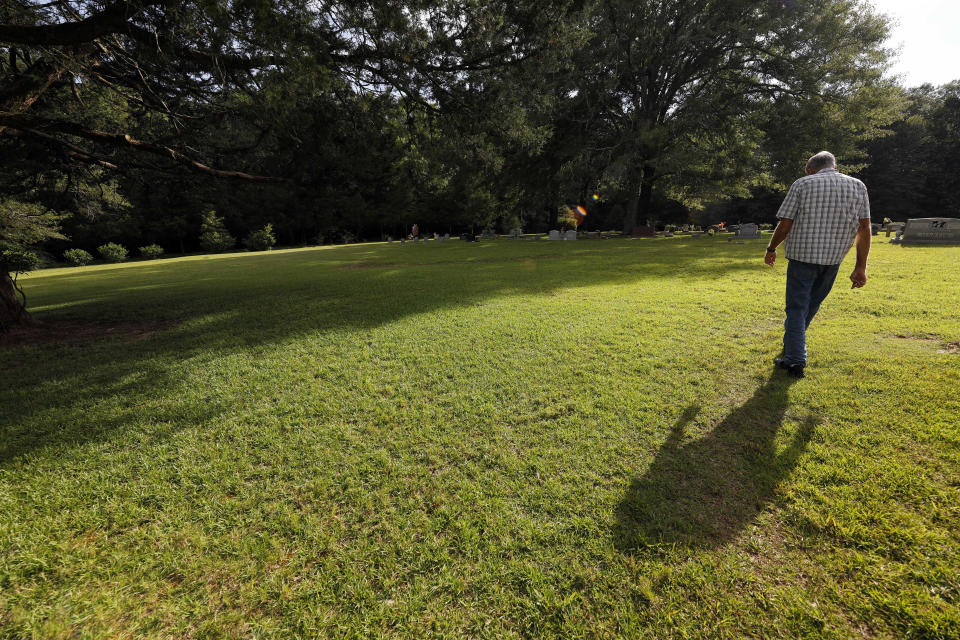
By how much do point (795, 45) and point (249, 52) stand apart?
1015 inches

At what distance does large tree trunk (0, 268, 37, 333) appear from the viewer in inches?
218

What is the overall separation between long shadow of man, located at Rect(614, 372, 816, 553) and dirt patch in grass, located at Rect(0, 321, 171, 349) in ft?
23.7

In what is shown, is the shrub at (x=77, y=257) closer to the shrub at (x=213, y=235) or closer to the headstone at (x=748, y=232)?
the shrub at (x=213, y=235)

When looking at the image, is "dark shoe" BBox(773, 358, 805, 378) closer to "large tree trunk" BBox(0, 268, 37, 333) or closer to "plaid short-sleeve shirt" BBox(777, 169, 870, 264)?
"plaid short-sleeve shirt" BBox(777, 169, 870, 264)

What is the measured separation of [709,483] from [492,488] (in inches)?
55.1

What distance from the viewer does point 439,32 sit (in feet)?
17.4

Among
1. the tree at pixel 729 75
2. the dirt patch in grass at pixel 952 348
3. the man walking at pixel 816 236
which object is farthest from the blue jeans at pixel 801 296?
the tree at pixel 729 75

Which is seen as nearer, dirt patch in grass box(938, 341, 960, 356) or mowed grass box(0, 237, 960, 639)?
mowed grass box(0, 237, 960, 639)

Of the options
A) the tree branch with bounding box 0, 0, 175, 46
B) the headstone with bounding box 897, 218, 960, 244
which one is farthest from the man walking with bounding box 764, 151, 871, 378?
the headstone with bounding box 897, 218, 960, 244

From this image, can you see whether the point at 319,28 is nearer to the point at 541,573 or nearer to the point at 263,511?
the point at 263,511

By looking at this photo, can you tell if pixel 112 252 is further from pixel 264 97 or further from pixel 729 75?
pixel 729 75

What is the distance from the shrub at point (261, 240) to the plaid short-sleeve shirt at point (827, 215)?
42446 millimetres

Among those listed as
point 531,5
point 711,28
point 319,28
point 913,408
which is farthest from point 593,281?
point 711,28

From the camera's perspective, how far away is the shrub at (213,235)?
3588cm
